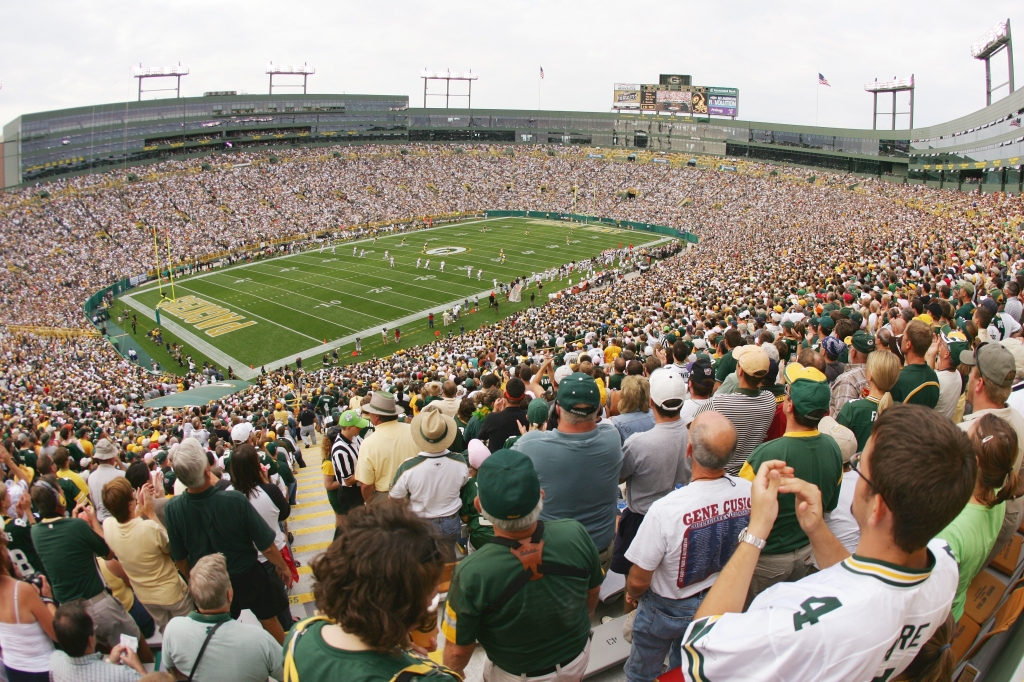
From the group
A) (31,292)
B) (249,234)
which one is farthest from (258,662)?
(249,234)

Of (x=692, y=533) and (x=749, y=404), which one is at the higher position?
(x=749, y=404)

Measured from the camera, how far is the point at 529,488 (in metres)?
2.87

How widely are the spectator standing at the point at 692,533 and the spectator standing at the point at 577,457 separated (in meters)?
0.64

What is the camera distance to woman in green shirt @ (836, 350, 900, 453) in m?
4.79

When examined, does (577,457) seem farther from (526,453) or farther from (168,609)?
(168,609)

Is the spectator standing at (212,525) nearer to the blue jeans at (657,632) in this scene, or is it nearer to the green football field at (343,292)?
the blue jeans at (657,632)

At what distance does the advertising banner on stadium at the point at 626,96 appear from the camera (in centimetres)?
8956

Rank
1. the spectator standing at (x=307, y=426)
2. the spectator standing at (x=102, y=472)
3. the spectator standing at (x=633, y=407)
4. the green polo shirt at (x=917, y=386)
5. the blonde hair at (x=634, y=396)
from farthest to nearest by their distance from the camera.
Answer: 1. the spectator standing at (x=307, y=426)
2. the spectator standing at (x=102, y=472)
3. the green polo shirt at (x=917, y=386)
4. the blonde hair at (x=634, y=396)
5. the spectator standing at (x=633, y=407)

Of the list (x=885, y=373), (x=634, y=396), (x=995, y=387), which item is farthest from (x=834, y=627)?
(x=885, y=373)

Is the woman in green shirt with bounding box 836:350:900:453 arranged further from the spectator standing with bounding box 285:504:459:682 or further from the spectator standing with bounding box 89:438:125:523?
the spectator standing with bounding box 89:438:125:523

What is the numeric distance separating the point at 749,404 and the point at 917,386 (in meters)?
1.74

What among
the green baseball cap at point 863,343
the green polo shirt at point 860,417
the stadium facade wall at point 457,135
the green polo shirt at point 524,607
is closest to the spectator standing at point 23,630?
the green polo shirt at point 524,607

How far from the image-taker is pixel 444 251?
51812 millimetres

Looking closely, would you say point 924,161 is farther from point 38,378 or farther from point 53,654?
point 53,654
